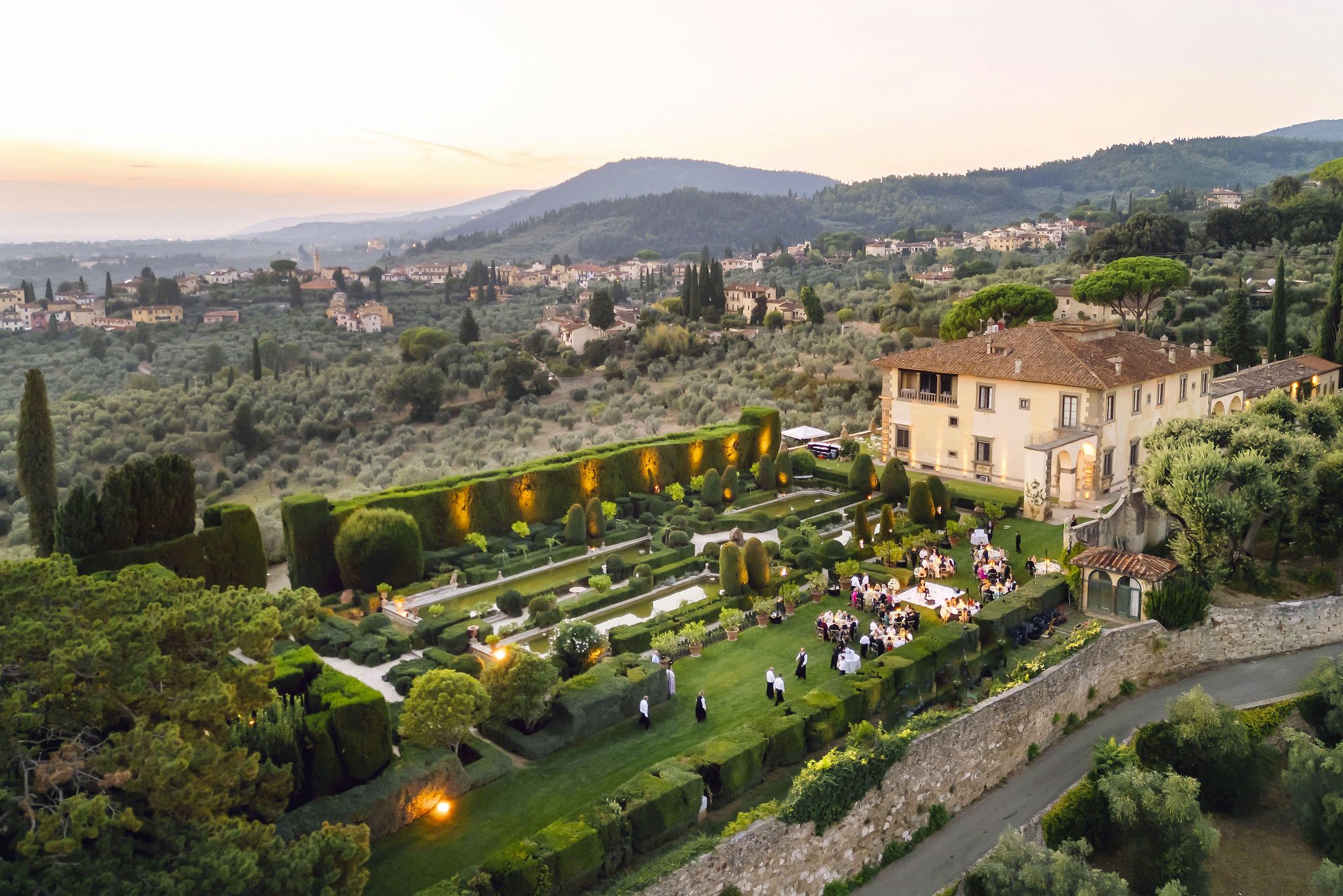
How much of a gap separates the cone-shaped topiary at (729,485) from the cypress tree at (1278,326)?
35340 mm

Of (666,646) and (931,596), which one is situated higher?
(931,596)

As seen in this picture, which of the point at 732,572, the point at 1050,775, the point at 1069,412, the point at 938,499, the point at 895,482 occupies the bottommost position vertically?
the point at 1050,775

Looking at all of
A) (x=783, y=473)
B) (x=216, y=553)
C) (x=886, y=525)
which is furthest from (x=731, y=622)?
(x=783, y=473)

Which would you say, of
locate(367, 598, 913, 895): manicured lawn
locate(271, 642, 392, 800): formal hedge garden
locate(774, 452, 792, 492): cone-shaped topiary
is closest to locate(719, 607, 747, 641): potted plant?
locate(367, 598, 913, 895): manicured lawn

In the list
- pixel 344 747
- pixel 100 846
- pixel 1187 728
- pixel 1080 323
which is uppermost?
pixel 1080 323

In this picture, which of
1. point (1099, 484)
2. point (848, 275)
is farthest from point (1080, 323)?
point (848, 275)

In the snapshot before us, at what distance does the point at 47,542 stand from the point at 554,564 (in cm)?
1482

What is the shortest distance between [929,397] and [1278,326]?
89.1 feet

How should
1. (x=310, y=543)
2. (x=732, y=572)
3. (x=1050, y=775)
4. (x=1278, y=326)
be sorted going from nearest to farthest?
1. (x=1050, y=775)
2. (x=732, y=572)
3. (x=310, y=543)
4. (x=1278, y=326)

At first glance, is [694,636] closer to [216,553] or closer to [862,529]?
[862,529]

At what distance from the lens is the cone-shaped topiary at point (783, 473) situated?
41094 millimetres

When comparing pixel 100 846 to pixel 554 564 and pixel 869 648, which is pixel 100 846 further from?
pixel 554 564

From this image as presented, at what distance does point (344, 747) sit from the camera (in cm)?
1759

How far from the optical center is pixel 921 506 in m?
33.9
